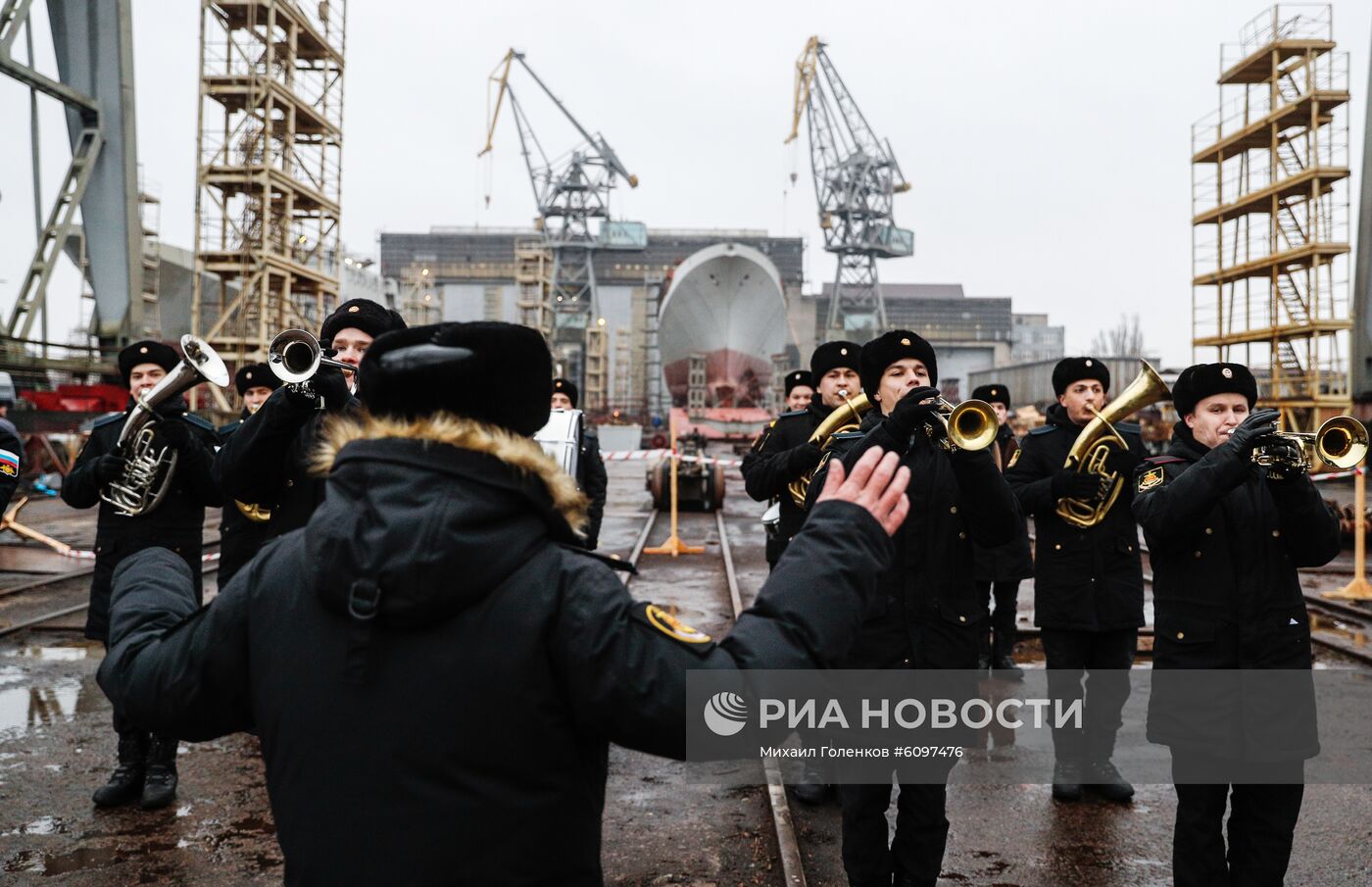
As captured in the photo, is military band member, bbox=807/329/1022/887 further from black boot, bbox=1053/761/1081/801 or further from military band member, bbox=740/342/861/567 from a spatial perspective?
Answer: military band member, bbox=740/342/861/567

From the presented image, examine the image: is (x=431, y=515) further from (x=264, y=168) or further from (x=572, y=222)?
(x=572, y=222)

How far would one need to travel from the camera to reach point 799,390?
6.96 meters

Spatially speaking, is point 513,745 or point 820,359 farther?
point 820,359

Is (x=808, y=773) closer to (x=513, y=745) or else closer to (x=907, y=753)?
(x=907, y=753)

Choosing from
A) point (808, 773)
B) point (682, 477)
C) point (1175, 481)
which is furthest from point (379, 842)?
point (682, 477)

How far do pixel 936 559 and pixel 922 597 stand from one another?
0.48ft

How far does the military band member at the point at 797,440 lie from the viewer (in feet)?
17.3

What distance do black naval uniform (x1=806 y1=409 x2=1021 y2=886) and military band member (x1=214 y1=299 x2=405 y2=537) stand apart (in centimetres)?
193

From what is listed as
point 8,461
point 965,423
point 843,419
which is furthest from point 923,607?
point 8,461

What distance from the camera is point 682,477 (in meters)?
18.0

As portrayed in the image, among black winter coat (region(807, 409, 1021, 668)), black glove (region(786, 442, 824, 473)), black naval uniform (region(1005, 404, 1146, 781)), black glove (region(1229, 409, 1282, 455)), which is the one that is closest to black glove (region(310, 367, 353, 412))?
black winter coat (region(807, 409, 1021, 668))

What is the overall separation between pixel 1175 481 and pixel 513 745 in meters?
2.81

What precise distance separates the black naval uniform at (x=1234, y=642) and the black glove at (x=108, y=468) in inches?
177

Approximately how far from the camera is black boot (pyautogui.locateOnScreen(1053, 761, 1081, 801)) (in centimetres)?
445
